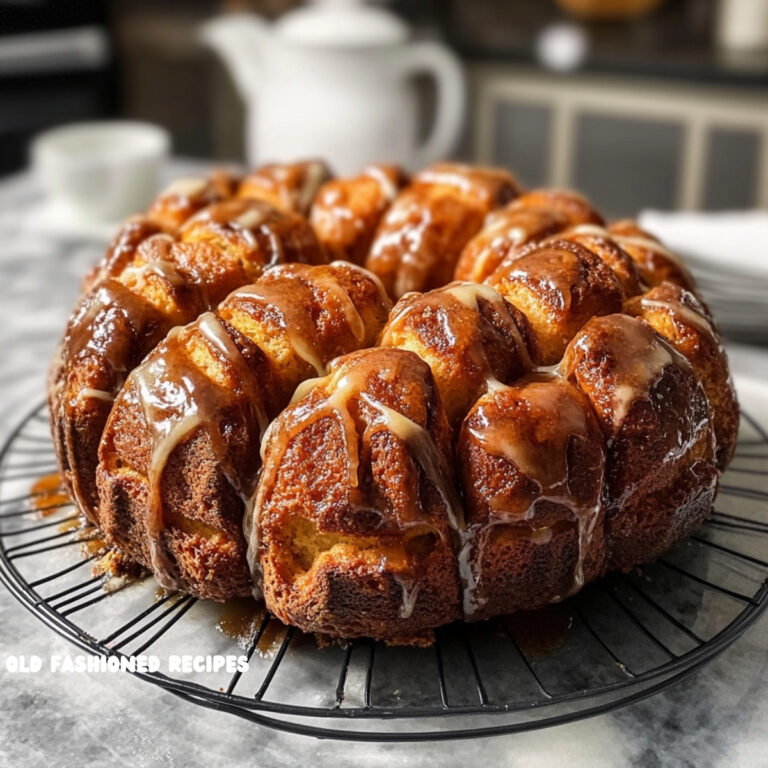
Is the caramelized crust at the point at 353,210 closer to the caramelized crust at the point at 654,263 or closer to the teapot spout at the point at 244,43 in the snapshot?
the caramelized crust at the point at 654,263

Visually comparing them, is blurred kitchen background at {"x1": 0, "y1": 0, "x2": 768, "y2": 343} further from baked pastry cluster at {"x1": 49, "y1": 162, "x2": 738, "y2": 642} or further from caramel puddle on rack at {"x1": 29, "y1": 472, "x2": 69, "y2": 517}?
caramel puddle on rack at {"x1": 29, "y1": 472, "x2": 69, "y2": 517}

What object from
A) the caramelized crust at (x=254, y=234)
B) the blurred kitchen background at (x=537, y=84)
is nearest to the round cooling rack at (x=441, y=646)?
the caramelized crust at (x=254, y=234)

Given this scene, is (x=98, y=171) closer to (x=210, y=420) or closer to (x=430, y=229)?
(x=430, y=229)

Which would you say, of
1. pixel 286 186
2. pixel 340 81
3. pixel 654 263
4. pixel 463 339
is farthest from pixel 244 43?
pixel 463 339

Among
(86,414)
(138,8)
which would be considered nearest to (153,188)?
(86,414)

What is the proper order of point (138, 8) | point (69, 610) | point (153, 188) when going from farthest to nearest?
point (138, 8)
point (153, 188)
point (69, 610)

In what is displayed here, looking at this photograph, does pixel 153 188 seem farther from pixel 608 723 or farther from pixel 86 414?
pixel 608 723

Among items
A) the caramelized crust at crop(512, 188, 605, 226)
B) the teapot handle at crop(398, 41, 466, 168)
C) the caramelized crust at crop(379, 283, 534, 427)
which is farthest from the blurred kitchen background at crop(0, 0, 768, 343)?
the caramelized crust at crop(379, 283, 534, 427)
